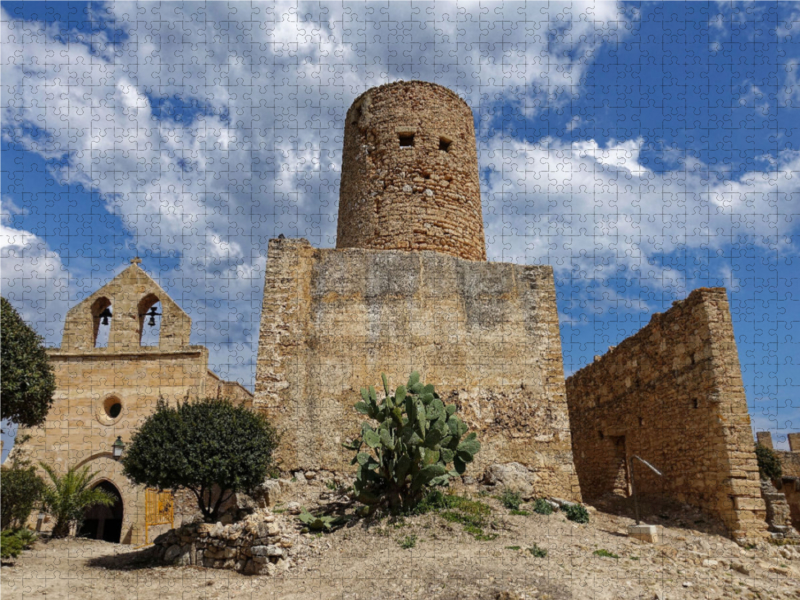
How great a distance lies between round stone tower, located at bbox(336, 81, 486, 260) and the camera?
1272 cm

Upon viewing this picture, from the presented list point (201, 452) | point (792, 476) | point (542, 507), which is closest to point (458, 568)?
point (542, 507)

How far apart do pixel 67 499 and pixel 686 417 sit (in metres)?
12.6

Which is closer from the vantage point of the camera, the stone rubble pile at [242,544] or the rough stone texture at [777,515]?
the stone rubble pile at [242,544]

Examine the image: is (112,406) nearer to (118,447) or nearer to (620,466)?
(118,447)

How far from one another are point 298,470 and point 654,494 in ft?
24.6

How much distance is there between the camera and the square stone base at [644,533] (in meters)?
9.38

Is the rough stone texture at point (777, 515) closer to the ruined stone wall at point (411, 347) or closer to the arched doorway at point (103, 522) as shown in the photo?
the ruined stone wall at point (411, 347)

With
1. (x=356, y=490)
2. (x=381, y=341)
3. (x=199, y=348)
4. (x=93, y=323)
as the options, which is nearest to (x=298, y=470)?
(x=356, y=490)

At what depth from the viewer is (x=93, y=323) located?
51.1 feet

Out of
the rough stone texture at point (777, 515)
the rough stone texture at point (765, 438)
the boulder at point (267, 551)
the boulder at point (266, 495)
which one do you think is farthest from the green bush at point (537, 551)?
the rough stone texture at point (765, 438)

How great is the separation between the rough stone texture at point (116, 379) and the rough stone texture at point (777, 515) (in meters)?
11.1

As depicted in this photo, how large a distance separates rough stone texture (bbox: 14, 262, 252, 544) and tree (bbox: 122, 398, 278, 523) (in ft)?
16.0

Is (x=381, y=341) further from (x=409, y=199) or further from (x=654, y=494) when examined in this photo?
(x=654, y=494)

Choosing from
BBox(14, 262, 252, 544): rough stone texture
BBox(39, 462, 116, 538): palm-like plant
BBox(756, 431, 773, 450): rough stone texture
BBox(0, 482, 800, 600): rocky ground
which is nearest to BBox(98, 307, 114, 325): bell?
BBox(14, 262, 252, 544): rough stone texture
